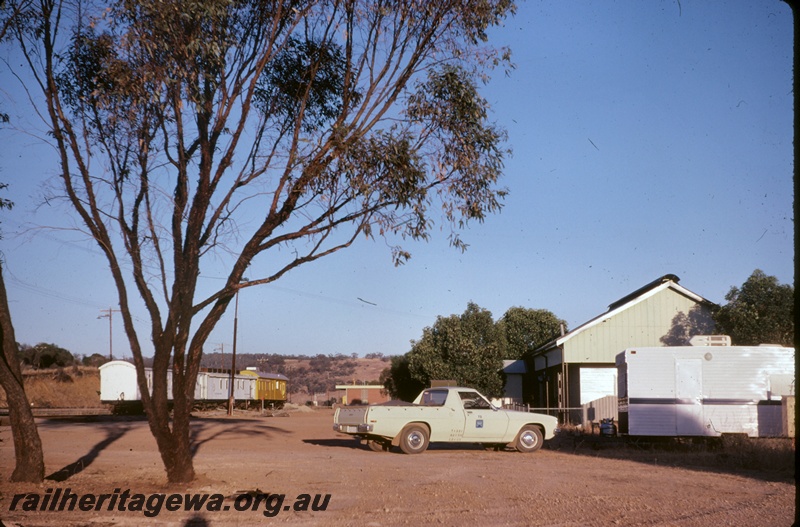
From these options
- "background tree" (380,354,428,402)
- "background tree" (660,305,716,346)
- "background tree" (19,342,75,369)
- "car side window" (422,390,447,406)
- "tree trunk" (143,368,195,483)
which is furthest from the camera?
"background tree" (19,342,75,369)

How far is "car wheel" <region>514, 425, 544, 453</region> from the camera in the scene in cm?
2020

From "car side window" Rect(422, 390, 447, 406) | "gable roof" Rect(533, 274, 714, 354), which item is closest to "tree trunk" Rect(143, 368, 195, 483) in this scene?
"car side window" Rect(422, 390, 447, 406)

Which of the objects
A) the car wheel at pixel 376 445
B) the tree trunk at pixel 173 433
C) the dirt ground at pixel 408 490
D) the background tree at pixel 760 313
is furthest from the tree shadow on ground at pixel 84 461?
the background tree at pixel 760 313

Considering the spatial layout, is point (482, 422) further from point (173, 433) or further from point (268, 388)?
point (268, 388)

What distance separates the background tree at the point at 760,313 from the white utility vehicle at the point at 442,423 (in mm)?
13209

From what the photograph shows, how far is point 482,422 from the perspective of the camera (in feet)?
65.6

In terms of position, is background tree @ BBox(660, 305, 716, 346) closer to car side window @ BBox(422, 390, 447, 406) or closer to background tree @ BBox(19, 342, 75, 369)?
car side window @ BBox(422, 390, 447, 406)

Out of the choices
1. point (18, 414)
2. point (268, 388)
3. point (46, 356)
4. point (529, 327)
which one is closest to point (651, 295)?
point (18, 414)

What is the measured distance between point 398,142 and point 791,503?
25.0ft

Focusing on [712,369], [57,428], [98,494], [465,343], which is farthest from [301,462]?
[465,343]

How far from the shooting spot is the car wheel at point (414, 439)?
1938 centimetres

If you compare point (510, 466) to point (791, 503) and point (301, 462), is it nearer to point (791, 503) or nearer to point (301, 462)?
point (301, 462)

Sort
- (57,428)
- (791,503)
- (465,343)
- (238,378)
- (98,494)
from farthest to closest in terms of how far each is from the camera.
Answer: (238,378) < (465,343) < (57,428) < (98,494) < (791,503)

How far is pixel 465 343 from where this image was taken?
1699 inches
